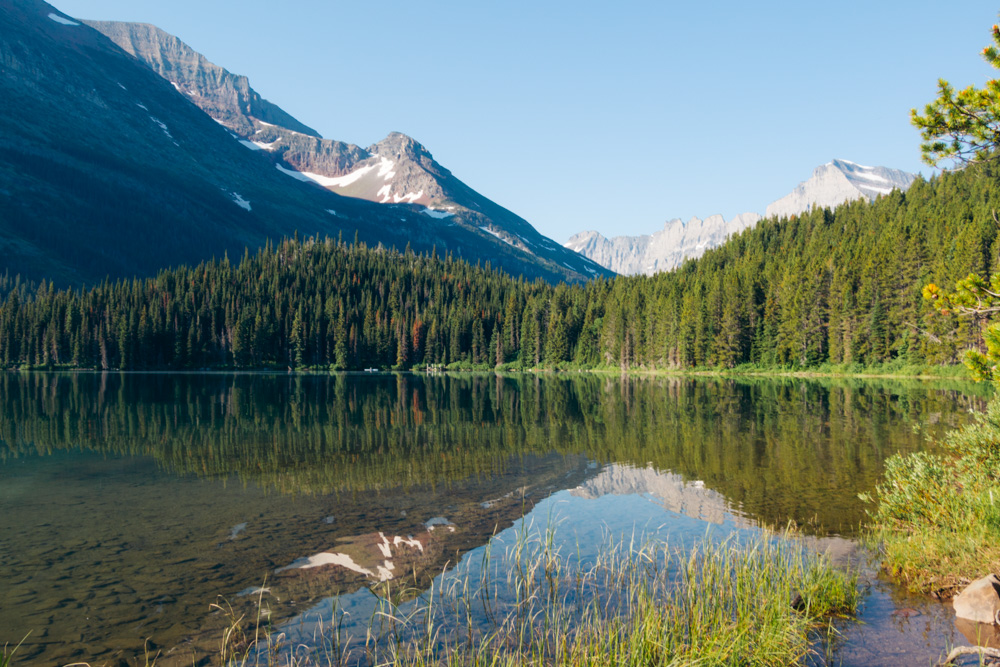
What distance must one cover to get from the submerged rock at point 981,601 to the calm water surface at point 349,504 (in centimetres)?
52

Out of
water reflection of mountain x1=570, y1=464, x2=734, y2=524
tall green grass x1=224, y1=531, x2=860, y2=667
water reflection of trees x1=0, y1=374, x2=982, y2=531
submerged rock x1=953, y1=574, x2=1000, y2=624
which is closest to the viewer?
tall green grass x1=224, y1=531, x2=860, y2=667

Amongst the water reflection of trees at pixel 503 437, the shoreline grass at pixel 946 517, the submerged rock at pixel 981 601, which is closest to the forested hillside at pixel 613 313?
the water reflection of trees at pixel 503 437

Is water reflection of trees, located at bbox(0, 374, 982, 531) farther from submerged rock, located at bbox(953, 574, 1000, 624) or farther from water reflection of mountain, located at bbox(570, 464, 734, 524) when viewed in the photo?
submerged rock, located at bbox(953, 574, 1000, 624)

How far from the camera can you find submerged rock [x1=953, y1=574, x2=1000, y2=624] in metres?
9.36

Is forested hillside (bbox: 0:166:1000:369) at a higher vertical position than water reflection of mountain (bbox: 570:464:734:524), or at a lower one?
higher

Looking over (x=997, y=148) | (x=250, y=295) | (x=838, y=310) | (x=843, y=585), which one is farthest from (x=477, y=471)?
(x=250, y=295)

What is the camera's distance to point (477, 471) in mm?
25359

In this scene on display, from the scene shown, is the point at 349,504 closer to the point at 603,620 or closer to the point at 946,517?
the point at 603,620

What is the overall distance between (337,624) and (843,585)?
9.59m

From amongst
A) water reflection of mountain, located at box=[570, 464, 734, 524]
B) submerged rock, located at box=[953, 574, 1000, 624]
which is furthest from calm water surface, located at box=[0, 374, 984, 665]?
submerged rock, located at box=[953, 574, 1000, 624]

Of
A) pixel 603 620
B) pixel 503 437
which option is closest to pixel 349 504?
pixel 603 620

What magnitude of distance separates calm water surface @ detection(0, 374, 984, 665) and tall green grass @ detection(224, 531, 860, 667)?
702mm

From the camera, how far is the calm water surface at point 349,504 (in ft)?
37.3

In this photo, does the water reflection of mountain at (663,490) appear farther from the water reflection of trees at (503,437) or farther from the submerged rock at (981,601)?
the submerged rock at (981,601)
